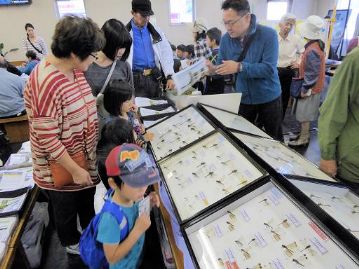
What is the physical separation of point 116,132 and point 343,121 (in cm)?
116

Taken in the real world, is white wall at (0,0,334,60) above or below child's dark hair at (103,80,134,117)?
above

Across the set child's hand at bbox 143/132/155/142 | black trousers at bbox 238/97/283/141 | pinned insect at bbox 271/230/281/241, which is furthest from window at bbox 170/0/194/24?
pinned insect at bbox 271/230/281/241

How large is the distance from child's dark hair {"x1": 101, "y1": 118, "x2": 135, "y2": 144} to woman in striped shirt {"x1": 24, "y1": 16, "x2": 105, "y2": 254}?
6 cm

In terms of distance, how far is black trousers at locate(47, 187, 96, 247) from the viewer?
1.63 metres

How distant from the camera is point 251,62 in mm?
2129

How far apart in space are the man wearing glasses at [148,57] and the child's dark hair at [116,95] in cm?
88

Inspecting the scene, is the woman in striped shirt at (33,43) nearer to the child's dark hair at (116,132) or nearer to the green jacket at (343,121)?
the child's dark hair at (116,132)

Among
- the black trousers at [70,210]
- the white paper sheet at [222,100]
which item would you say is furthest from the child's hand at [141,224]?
the white paper sheet at [222,100]

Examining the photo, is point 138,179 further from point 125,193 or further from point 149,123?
point 149,123

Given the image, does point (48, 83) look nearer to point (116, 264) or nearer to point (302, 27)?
point (116, 264)

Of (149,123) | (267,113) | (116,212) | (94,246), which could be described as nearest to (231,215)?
(116,212)

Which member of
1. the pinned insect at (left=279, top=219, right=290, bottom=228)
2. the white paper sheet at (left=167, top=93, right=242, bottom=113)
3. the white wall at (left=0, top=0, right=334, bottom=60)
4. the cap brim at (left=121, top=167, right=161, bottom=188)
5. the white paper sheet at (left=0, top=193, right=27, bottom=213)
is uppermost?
the white wall at (left=0, top=0, right=334, bottom=60)

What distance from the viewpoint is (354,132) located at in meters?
1.34

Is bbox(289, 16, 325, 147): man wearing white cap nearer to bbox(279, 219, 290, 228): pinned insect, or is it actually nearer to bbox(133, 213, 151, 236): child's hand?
bbox(279, 219, 290, 228): pinned insect
